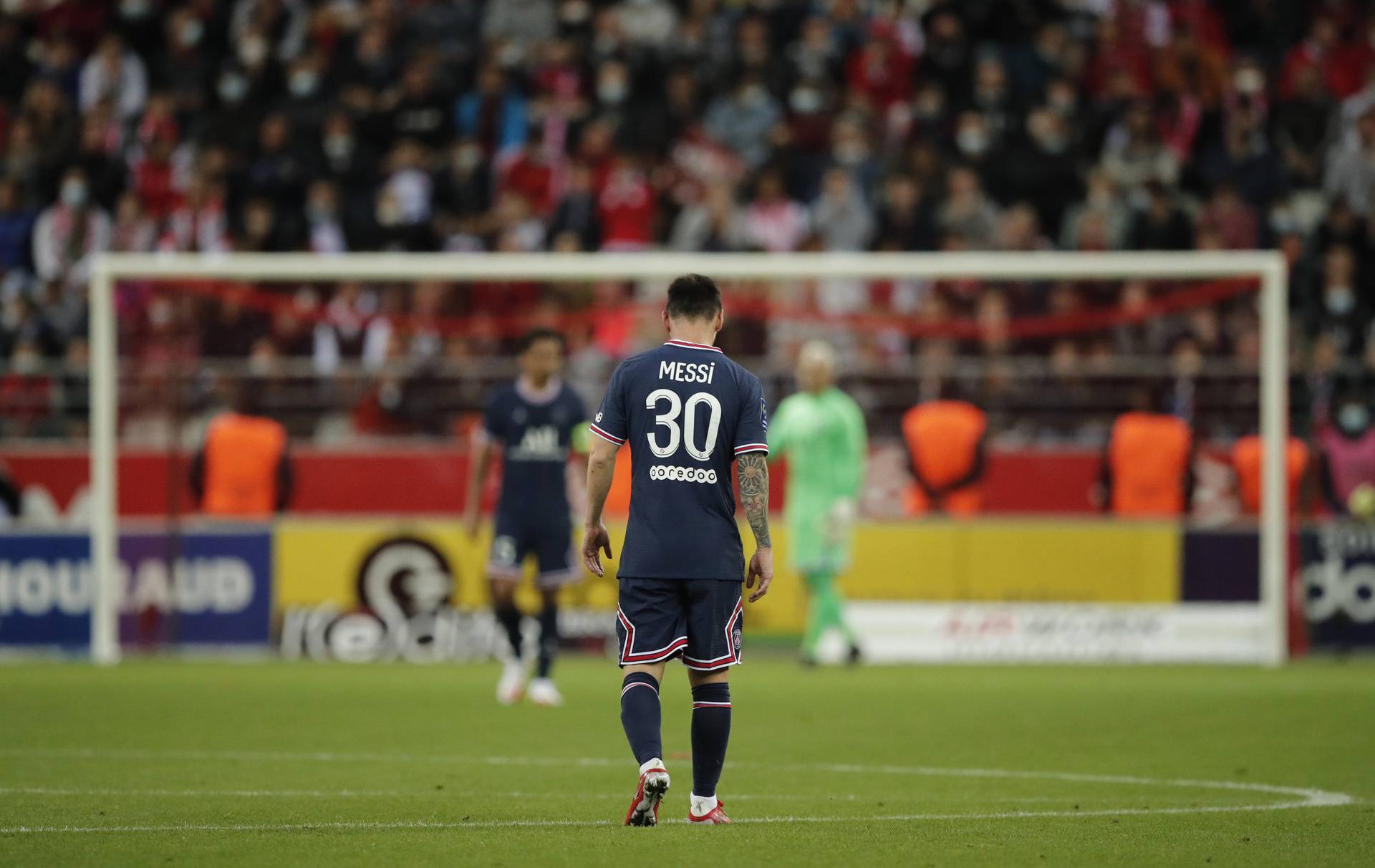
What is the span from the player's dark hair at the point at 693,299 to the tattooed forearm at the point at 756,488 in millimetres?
531

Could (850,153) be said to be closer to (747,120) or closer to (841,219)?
(841,219)

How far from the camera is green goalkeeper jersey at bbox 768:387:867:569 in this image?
1526 centimetres

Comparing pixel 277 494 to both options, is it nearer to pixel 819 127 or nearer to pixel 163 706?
pixel 163 706

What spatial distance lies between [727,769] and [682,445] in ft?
9.25

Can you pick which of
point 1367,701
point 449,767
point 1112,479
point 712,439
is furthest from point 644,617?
point 1112,479

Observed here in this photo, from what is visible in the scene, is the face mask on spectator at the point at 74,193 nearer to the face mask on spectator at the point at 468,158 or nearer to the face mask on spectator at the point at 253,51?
the face mask on spectator at the point at 253,51

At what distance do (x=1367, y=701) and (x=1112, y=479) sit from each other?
179 inches

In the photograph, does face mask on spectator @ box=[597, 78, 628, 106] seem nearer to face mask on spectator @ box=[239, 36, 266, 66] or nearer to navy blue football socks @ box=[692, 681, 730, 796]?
face mask on spectator @ box=[239, 36, 266, 66]

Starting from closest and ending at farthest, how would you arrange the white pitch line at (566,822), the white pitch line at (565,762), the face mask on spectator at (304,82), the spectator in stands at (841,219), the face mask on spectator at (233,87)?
the white pitch line at (566,822) < the white pitch line at (565,762) < the spectator in stands at (841,219) < the face mask on spectator at (304,82) < the face mask on spectator at (233,87)

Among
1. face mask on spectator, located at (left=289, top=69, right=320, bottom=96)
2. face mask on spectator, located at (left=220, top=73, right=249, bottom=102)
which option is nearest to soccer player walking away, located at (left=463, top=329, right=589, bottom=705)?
face mask on spectator, located at (left=289, top=69, right=320, bottom=96)

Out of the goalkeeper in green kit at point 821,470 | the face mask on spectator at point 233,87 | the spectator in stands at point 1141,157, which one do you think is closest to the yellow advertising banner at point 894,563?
the goalkeeper in green kit at point 821,470

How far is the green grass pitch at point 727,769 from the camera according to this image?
22.0 ft

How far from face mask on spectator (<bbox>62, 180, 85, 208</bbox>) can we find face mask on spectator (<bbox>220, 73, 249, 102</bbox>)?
2.19 m

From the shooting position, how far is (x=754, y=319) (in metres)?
18.2
